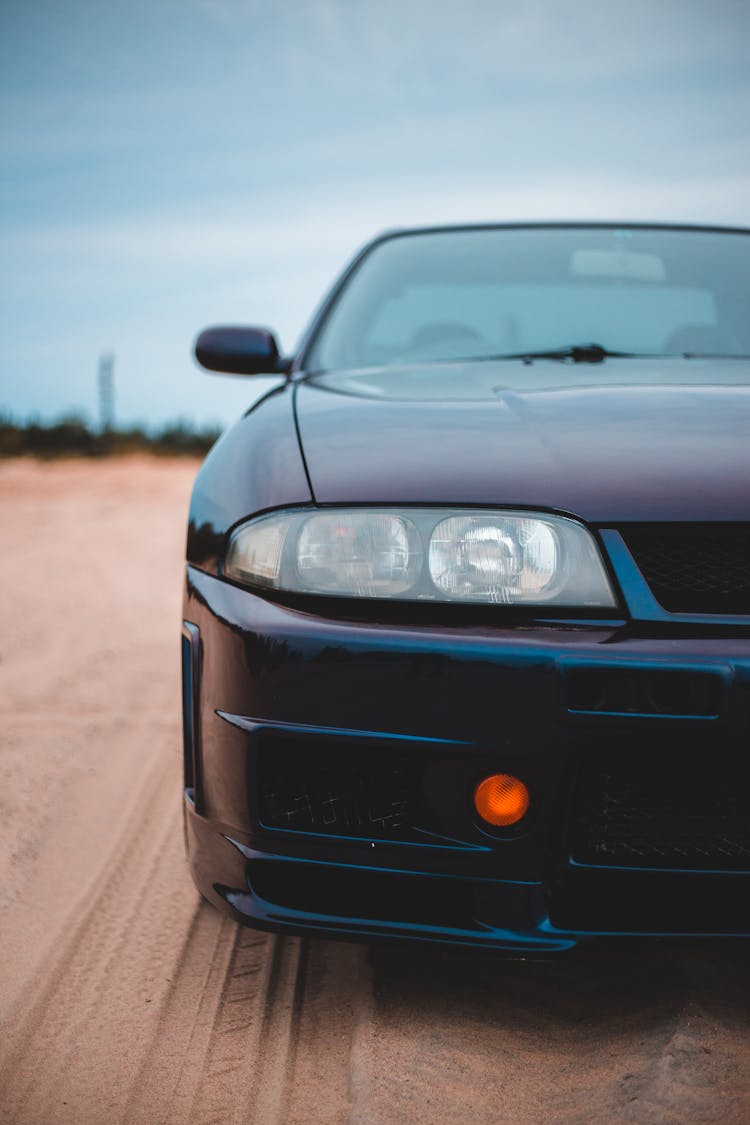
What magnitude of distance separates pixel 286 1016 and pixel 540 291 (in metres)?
2.01

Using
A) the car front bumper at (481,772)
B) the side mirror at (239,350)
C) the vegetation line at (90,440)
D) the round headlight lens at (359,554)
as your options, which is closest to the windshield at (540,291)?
the side mirror at (239,350)

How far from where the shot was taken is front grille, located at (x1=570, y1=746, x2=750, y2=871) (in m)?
1.36

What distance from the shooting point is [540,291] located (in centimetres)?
282

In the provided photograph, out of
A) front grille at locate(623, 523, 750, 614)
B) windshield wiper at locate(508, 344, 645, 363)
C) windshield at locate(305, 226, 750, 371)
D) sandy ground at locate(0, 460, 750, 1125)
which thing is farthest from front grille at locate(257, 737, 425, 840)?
windshield at locate(305, 226, 750, 371)

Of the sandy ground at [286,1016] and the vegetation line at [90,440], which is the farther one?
the vegetation line at [90,440]

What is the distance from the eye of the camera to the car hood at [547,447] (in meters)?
1.46

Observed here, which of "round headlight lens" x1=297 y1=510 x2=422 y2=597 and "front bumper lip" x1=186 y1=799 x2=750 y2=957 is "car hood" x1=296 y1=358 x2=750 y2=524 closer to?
"round headlight lens" x1=297 y1=510 x2=422 y2=597

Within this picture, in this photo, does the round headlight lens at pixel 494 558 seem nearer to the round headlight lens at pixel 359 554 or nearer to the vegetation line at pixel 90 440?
the round headlight lens at pixel 359 554

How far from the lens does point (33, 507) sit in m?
9.45

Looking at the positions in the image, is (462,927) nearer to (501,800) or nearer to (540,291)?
(501,800)

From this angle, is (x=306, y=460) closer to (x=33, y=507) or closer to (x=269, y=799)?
(x=269, y=799)

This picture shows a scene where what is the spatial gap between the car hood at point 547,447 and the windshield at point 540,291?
79cm

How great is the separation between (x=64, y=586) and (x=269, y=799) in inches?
186

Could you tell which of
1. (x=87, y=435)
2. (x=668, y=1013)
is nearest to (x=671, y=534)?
(x=668, y=1013)
